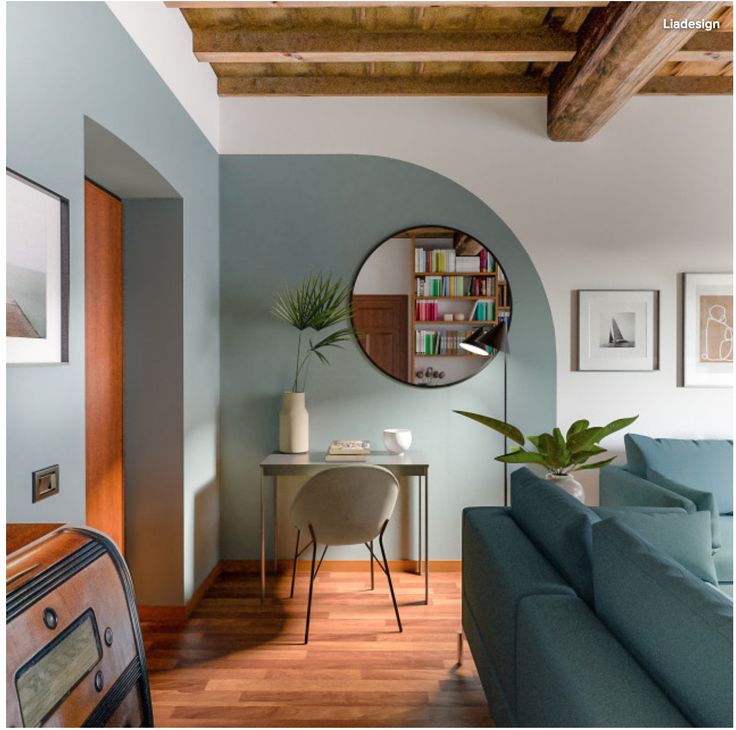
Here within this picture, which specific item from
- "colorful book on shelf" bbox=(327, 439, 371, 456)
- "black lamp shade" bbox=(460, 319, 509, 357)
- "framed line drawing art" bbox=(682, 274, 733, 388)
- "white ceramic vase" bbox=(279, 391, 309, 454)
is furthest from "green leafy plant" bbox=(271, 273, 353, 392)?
"framed line drawing art" bbox=(682, 274, 733, 388)

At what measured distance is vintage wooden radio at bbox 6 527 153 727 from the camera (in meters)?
0.80

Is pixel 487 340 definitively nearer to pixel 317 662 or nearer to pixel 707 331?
pixel 707 331

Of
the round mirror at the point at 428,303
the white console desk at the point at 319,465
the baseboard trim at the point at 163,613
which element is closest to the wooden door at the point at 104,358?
the baseboard trim at the point at 163,613

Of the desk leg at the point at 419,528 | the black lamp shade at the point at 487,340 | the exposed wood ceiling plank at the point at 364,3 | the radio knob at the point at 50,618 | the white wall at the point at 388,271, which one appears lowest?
the desk leg at the point at 419,528

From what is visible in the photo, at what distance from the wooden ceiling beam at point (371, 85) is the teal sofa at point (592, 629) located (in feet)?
8.65

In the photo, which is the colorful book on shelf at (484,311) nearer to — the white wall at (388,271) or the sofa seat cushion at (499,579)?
the white wall at (388,271)

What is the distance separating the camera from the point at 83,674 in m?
0.90

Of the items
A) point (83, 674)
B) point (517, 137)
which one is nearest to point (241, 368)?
point (517, 137)

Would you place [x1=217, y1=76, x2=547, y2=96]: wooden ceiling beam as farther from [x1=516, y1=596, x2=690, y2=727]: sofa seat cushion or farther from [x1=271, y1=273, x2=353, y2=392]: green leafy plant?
[x1=516, y1=596, x2=690, y2=727]: sofa seat cushion

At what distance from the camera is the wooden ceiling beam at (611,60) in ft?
7.41

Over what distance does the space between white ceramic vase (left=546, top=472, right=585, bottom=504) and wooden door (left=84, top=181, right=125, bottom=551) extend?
2.05m

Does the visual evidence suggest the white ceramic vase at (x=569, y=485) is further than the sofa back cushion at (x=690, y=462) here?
No

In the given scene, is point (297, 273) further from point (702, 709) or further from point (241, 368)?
point (702, 709)

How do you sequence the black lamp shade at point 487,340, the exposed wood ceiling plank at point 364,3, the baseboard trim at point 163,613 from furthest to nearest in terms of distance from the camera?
the black lamp shade at point 487,340 < the baseboard trim at point 163,613 < the exposed wood ceiling plank at point 364,3
